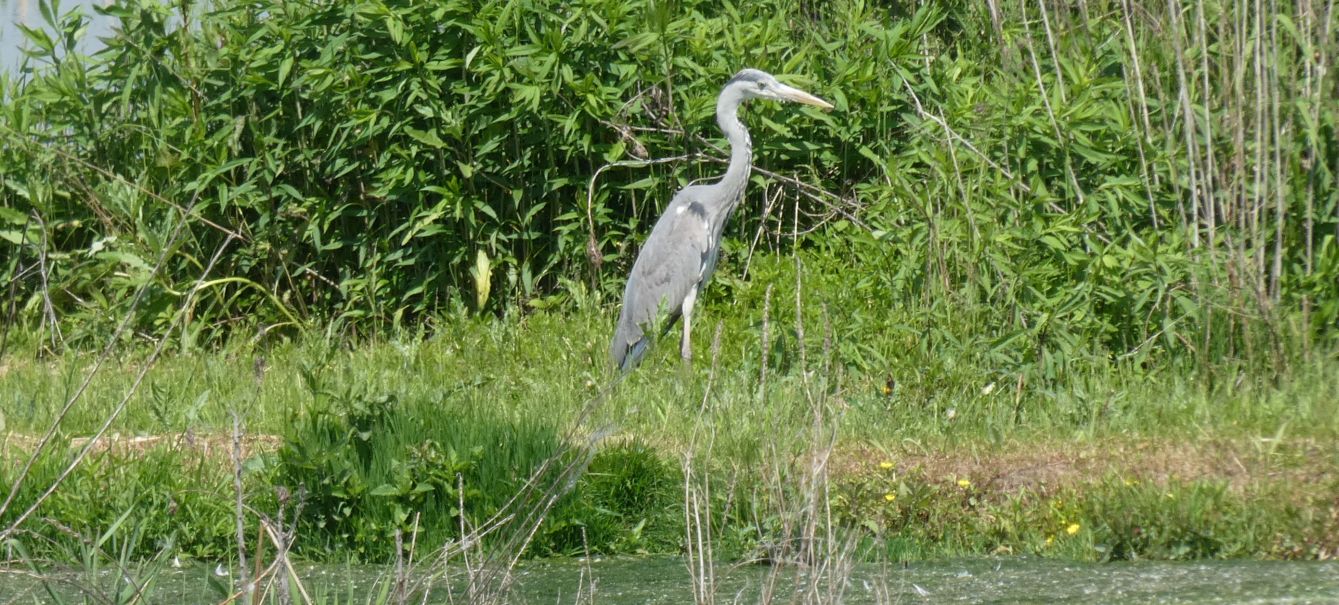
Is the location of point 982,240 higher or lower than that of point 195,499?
higher

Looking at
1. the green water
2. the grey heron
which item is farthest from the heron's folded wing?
the green water

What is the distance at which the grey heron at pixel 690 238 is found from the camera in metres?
7.15

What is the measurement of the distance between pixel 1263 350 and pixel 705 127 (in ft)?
10.5

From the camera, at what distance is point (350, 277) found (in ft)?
26.8

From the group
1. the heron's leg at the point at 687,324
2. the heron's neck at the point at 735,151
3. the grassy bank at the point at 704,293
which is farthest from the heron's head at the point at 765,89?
the heron's leg at the point at 687,324

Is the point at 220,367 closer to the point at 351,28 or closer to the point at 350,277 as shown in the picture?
the point at 350,277

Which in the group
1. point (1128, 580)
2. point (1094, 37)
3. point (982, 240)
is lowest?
point (1128, 580)

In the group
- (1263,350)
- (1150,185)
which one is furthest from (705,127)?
(1263,350)

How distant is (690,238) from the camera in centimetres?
714

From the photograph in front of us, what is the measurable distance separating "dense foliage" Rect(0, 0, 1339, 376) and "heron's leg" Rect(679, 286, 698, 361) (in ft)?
0.99

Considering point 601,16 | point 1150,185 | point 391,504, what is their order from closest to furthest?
point 391,504 → point 1150,185 → point 601,16

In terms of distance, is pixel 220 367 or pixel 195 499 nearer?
pixel 195 499

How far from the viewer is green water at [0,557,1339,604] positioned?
393cm

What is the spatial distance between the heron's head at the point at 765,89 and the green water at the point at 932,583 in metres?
3.06
